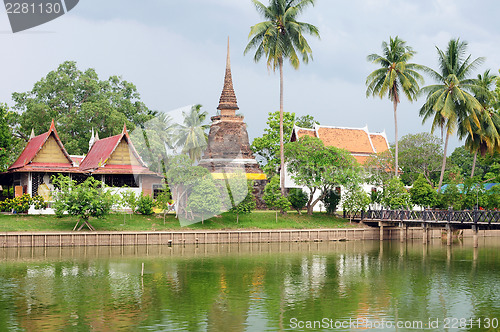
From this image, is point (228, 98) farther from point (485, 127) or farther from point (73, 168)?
point (485, 127)

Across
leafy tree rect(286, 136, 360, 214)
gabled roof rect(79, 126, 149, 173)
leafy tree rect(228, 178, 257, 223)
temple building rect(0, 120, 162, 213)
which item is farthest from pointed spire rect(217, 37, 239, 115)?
gabled roof rect(79, 126, 149, 173)

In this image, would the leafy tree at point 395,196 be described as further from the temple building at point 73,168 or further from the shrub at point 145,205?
the shrub at point 145,205

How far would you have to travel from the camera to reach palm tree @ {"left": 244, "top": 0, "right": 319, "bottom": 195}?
2237 inches

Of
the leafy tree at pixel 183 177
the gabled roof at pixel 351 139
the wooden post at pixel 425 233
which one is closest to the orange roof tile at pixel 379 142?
the gabled roof at pixel 351 139

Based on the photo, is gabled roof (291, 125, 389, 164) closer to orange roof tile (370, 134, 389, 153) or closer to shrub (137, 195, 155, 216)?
orange roof tile (370, 134, 389, 153)

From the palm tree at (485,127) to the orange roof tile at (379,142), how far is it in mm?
12396

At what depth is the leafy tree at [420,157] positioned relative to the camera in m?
65.6

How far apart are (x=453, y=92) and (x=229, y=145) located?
73.4ft

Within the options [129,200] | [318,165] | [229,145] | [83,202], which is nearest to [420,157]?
[318,165]

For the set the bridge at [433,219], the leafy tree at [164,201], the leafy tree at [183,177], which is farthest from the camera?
the leafy tree at [183,177]

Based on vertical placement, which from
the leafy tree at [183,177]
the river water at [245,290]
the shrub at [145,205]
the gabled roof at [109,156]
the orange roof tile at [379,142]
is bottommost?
the river water at [245,290]

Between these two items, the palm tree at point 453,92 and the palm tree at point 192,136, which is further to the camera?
the palm tree at point 192,136

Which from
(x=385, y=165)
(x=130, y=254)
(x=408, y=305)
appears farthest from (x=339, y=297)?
(x=385, y=165)

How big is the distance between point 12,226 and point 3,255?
530 cm
